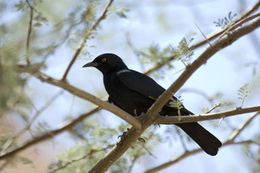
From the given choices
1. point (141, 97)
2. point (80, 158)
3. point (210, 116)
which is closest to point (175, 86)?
point (210, 116)

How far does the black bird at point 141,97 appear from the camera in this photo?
4715 mm

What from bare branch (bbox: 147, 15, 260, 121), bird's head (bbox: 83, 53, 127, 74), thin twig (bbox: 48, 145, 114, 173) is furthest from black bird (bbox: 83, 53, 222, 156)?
bare branch (bbox: 147, 15, 260, 121)

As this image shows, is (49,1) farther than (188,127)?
Yes

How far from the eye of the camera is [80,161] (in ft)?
17.7

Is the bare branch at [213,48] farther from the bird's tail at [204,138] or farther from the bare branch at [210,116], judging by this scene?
the bird's tail at [204,138]

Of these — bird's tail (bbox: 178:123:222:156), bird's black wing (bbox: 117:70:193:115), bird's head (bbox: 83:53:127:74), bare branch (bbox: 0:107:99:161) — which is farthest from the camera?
bird's head (bbox: 83:53:127:74)

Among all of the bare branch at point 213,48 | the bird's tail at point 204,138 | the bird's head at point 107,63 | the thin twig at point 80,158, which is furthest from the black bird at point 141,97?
the bare branch at point 213,48

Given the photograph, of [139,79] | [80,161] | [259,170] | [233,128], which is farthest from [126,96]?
[259,170]

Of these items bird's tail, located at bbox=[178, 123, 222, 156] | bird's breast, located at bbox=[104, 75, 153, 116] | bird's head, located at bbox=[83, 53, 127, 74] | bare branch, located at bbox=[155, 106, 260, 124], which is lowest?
bird's tail, located at bbox=[178, 123, 222, 156]

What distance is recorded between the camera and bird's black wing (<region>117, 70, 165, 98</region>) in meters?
4.83

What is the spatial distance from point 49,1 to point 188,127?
11.9 feet

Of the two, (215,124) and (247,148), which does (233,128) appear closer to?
(247,148)

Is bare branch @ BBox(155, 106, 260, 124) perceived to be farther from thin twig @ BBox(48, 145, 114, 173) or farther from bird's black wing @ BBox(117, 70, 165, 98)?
thin twig @ BBox(48, 145, 114, 173)

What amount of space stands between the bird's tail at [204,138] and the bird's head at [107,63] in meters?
1.42
